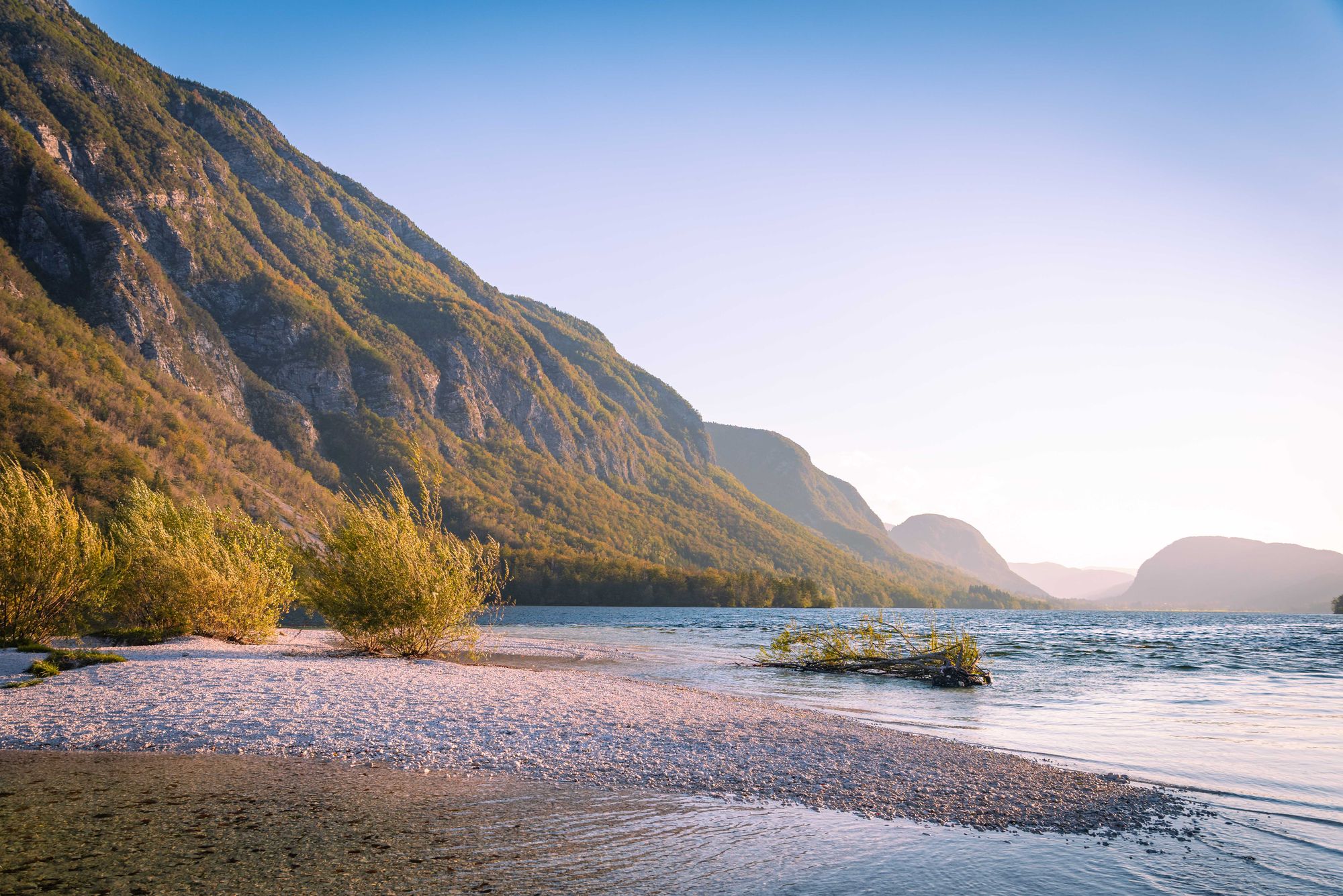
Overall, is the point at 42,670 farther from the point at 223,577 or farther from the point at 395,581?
the point at 223,577

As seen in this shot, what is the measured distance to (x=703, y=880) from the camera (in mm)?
7027

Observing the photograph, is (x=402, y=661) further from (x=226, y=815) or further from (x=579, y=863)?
(x=579, y=863)

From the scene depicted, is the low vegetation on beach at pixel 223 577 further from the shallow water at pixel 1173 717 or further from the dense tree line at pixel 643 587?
the dense tree line at pixel 643 587

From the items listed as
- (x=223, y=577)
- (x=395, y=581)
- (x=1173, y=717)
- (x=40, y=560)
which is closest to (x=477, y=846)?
(x=395, y=581)

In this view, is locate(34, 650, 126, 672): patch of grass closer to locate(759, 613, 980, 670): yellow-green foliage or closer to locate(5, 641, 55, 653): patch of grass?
locate(5, 641, 55, 653): patch of grass

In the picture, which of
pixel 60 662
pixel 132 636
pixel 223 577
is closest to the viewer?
pixel 60 662

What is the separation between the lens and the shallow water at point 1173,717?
9148mm

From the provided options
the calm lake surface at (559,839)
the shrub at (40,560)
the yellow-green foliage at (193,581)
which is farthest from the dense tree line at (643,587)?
the calm lake surface at (559,839)

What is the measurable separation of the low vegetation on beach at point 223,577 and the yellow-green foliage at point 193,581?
52 mm

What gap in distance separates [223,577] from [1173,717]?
1290 inches

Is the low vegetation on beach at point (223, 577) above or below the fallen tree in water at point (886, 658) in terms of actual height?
above

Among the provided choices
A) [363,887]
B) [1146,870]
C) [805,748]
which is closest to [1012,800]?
[1146,870]

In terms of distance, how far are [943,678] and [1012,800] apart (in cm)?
1753

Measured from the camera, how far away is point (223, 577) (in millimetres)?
27656
